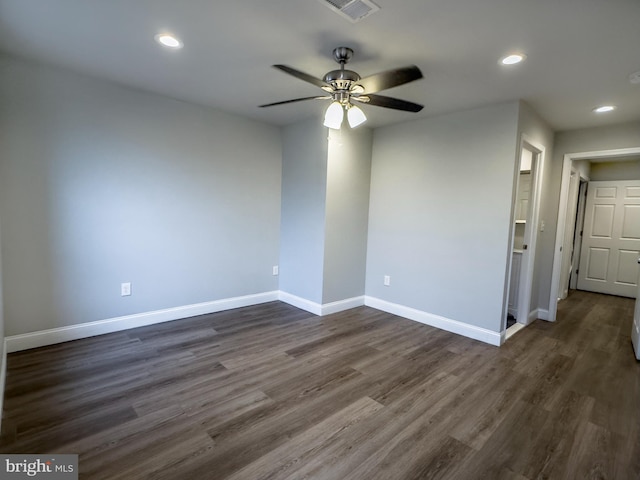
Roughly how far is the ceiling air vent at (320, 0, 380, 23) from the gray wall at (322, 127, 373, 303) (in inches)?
78.2

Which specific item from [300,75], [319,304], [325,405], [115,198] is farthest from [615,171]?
[115,198]

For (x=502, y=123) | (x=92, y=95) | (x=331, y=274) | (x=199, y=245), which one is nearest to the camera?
(x=92, y=95)

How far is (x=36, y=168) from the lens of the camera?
8.86ft

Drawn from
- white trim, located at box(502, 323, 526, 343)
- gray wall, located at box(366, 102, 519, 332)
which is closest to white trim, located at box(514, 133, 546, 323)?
white trim, located at box(502, 323, 526, 343)

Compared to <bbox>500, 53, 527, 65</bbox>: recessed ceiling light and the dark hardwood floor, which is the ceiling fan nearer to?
<bbox>500, 53, 527, 65</bbox>: recessed ceiling light

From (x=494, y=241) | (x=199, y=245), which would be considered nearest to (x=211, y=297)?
(x=199, y=245)

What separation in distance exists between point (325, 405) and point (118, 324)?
238cm

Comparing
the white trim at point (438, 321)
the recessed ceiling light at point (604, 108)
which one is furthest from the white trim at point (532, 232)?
the white trim at point (438, 321)

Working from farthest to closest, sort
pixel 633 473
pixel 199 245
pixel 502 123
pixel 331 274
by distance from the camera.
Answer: pixel 331 274
pixel 199 245
pixel 502 123
pixel 633 473

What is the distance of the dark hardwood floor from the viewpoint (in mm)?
1673

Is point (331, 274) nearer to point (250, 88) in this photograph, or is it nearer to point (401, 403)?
point (401, 403)

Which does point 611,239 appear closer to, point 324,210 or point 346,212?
point 346,212

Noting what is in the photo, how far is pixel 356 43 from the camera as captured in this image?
6.88ft

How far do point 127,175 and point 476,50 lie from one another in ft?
10.6
